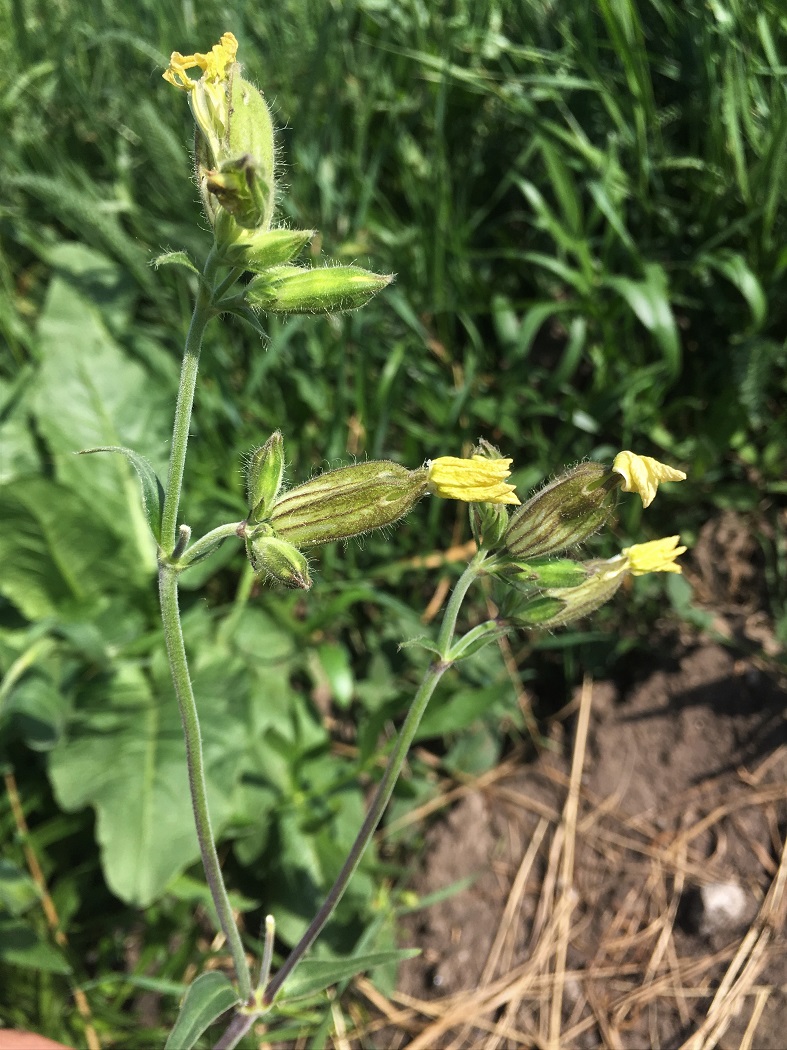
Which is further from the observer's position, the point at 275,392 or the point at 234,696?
the point at 275,392

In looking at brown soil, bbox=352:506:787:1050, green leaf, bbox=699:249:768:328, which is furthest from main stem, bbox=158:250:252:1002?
green leaf, bbox=699:249:768:328

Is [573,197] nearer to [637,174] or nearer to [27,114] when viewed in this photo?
[637,174]

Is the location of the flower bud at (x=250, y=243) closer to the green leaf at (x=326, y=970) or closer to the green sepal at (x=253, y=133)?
the green sepal at (x=253, y=133)

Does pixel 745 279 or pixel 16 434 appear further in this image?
pixel 16 434

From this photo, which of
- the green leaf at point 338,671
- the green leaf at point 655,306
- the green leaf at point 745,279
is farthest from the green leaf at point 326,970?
the green leaf at point 745,279

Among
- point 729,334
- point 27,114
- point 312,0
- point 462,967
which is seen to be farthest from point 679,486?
point 27,114

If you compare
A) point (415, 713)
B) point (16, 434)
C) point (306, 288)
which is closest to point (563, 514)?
point (415, 713)

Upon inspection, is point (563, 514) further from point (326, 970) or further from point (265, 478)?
point (326, 970)
